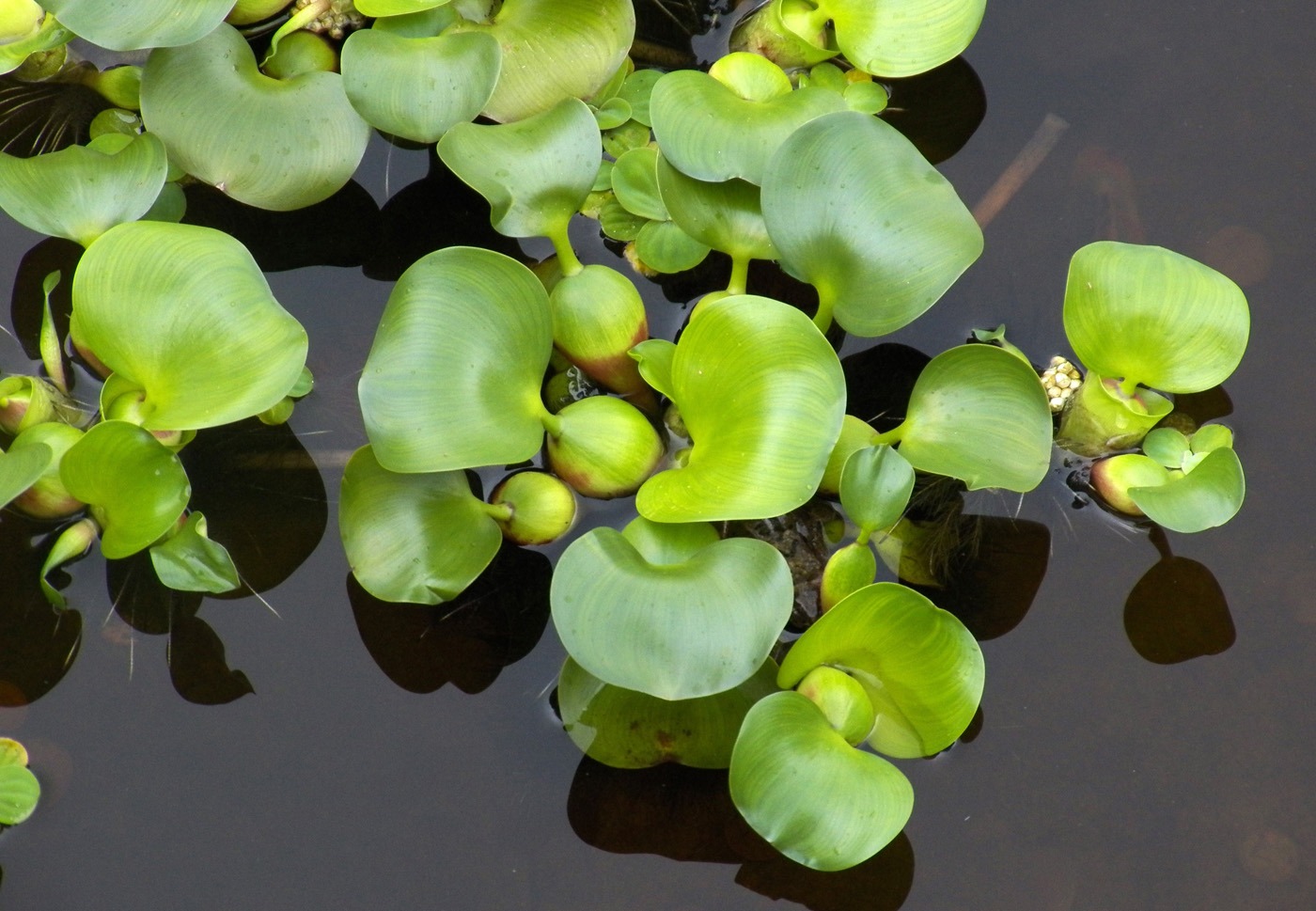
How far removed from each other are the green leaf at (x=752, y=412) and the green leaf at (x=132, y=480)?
588mm

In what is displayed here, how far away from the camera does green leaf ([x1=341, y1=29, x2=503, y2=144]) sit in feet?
4.83

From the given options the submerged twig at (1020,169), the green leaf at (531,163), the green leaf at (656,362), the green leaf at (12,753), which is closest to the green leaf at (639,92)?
the green leaf at (531,163)

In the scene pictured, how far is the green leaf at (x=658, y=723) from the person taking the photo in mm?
1377

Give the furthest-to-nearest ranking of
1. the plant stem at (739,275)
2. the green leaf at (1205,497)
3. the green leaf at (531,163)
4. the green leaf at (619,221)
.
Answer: the green leaf at (619,221) → the plant stem at (739,275) → the green leaf at (531,163) → the green leaf at (1205,497)

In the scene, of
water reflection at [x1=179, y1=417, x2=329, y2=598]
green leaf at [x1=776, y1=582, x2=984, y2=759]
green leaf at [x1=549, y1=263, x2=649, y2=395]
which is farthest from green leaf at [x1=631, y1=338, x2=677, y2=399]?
water reflection at [x1=179, y1=417, x2=329, y2=598]

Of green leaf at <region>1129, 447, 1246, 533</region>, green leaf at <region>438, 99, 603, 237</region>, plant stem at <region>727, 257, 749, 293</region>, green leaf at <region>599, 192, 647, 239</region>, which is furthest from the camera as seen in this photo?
green leaf at <region>599, 192, 647, 239</region>

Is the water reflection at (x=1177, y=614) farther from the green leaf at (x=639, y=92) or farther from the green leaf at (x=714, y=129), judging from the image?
the green leaf at (x=639, y=92)

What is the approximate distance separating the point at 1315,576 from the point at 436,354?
125 cm

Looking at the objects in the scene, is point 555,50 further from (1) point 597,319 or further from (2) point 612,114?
(1) point 597,319

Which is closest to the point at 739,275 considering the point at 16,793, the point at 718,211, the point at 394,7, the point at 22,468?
the point at 718,211

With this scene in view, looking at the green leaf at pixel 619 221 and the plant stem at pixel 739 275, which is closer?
the plant stem at pixel 739 275

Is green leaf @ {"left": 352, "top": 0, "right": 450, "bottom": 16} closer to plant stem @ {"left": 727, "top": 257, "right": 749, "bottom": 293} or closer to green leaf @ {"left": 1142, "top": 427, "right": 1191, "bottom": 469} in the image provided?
plant stem @ {"left": 727, "top": 257, "right": 749, "bottom": 293}

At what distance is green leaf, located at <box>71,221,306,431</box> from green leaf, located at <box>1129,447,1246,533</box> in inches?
43.4

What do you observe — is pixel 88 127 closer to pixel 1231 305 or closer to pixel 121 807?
pixel 121 807
